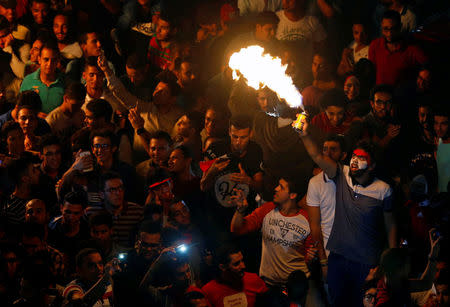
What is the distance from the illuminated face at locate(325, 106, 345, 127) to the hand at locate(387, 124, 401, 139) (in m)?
0.58

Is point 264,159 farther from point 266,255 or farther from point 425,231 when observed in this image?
point 425,231

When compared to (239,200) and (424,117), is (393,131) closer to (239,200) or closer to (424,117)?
(424,117)

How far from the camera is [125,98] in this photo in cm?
1057

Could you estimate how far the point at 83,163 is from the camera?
1002cm

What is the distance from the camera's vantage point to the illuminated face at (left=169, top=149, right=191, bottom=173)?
10008 mm

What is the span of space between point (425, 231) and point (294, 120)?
6.71ft

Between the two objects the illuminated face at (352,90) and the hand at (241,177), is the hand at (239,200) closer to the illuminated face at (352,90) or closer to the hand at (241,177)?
the hand at (241,177)

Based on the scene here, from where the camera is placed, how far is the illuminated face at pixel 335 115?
9.91 meters

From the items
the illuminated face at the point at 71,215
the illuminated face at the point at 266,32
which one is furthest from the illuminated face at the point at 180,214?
the illuminated face at the point at 266,32

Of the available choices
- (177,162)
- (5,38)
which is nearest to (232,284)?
(177,162)

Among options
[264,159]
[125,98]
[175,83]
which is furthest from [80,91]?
[264,159]

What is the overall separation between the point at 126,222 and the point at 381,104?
341 centimetres

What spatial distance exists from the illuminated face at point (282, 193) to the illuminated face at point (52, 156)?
2763 millimetres

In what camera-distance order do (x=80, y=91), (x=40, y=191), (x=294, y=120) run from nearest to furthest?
(x=294, y=120), (x=40, y=191), (x=80, y=91)
